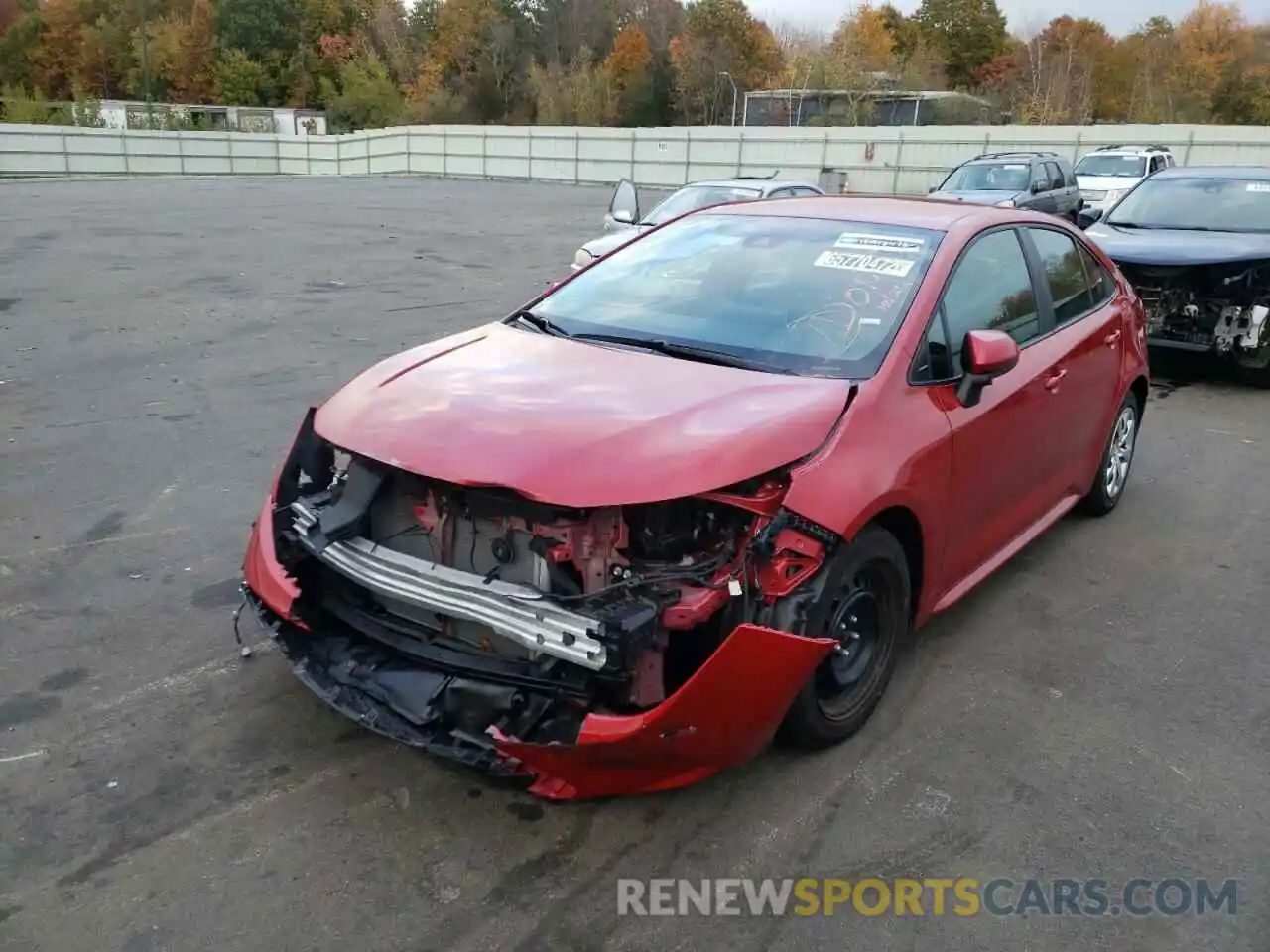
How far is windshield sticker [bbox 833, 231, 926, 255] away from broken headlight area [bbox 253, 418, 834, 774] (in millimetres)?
1513

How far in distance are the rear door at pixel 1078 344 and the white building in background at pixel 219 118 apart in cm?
6598

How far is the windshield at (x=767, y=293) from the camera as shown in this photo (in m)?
3.82

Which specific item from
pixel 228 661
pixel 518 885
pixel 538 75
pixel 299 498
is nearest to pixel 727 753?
pixel 518 885

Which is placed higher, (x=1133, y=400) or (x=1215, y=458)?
(x=1133, y=400)

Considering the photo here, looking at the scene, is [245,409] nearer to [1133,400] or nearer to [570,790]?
[570,790]

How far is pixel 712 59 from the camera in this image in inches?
2736

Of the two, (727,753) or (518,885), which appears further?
(727,753)

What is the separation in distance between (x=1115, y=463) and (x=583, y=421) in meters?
3.80

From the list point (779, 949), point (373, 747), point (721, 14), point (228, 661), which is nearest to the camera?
point (779, 949)

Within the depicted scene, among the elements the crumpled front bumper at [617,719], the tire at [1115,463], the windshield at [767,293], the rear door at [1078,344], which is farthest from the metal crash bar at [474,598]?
the tire at [1115,463]

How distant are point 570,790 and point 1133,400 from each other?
14.3 feet

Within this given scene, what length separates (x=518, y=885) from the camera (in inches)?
111

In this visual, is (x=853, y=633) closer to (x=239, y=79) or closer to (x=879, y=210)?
(x=879, y=210)

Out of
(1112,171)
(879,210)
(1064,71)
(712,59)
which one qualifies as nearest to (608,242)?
(879,210)
